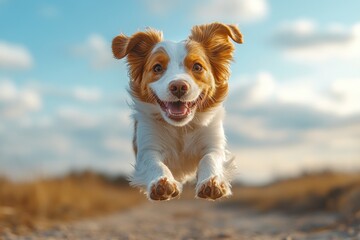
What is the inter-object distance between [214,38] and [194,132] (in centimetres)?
90

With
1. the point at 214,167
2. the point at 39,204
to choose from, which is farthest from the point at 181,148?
the point at 39,204

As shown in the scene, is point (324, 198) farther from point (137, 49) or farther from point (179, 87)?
point (179, 87)

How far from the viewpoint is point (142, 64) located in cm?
543

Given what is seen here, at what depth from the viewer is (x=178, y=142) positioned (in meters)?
5.46

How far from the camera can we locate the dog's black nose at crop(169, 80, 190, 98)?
182 inches

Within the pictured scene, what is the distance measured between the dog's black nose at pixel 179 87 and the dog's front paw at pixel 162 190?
72cm

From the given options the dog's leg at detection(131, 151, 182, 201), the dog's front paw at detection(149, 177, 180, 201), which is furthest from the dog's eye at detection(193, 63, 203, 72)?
the dog's front paw at detection(149, 177, 180, 201)

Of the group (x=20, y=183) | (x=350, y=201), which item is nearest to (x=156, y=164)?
(x=350, y=201)

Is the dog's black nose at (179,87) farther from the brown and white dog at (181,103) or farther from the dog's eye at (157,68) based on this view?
the dog's eye at (157,68)

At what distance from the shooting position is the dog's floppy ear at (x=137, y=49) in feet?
17.8

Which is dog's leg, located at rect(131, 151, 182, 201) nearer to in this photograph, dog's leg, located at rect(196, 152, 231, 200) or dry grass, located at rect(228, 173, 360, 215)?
dog's leg, located at rect(196, 152, 231, 200)

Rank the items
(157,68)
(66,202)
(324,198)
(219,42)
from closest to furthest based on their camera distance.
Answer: (157,68), (219,42), (324,198), (66,202)

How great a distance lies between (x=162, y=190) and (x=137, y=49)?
158cm

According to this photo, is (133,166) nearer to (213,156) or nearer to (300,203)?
(213,156)
